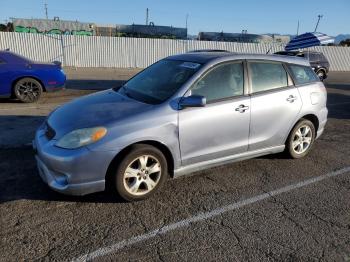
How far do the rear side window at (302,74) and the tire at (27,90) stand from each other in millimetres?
7048

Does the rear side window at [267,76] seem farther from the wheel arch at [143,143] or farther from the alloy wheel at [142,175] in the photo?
the alloy wheel at [142,175]

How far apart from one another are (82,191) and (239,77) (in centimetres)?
250

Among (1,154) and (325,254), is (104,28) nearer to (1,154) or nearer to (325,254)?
(1,154)

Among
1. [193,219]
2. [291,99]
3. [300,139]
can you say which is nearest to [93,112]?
[193,219]

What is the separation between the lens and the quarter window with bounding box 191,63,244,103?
15.0 ft

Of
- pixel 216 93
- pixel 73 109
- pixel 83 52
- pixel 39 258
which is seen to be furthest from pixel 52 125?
pixel 83 52

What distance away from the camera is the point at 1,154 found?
5578 millimetres

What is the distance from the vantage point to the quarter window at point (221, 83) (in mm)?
4562

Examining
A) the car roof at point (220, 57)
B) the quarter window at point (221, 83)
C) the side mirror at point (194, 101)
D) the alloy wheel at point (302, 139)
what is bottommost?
the alloy wheel at point (302, 139)

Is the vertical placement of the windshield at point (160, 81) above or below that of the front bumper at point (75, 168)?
above

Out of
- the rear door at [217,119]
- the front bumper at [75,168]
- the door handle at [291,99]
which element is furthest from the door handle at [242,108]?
the front bumper at [75,168]

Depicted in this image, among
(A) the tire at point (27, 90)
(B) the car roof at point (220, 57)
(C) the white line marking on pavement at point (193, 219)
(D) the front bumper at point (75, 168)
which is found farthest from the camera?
(A) the tire at point (27, 90)

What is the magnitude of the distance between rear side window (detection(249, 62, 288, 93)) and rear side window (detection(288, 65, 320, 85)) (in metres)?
0.21

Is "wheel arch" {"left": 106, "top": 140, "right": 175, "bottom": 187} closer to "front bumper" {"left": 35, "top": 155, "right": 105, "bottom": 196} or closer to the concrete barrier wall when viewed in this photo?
"front bumper" {"left": 35, "top": 155, "right": 105, "bottom": 196}
